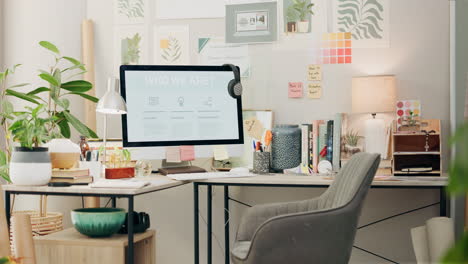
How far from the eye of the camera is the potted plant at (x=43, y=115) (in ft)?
7.47

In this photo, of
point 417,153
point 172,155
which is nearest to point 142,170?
point 172,155

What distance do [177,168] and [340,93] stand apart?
0.97 metres

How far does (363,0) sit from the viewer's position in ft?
9.99

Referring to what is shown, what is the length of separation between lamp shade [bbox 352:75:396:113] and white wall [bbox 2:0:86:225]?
1660 millimetres

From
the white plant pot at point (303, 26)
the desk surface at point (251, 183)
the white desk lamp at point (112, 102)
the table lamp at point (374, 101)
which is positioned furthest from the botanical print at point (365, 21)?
the white desk lamp at point (112, 102)

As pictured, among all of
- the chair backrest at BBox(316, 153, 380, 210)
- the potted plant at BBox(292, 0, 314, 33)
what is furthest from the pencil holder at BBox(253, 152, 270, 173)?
the potted plant at BBox(292, 0, 314, 33)

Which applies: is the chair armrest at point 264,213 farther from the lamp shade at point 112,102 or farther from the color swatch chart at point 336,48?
the color swatch chart at point 336,48

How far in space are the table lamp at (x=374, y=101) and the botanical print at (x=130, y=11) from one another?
1.32 metres

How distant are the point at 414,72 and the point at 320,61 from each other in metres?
0.50

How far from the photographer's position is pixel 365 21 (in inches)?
120

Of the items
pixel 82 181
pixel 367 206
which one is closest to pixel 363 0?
pixel 367 206

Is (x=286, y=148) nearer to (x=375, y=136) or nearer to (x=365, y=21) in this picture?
(x=375, y=136)

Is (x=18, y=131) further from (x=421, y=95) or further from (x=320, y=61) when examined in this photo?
(x=421, y=95)

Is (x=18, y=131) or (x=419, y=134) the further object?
(x=419, y=134)
